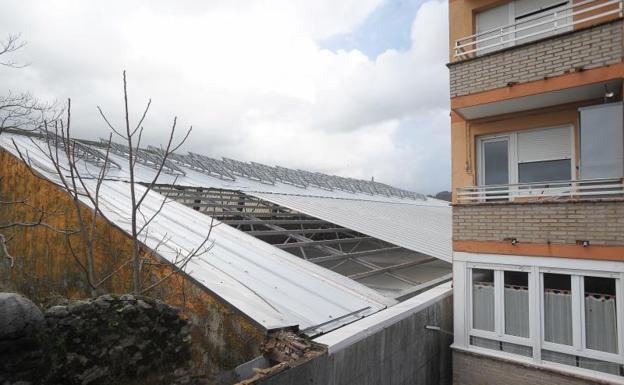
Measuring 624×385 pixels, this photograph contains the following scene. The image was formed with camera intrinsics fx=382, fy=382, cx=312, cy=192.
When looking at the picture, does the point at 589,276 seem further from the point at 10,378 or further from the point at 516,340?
the point at 10,378

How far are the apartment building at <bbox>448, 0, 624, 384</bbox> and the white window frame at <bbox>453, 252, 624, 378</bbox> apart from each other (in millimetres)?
18

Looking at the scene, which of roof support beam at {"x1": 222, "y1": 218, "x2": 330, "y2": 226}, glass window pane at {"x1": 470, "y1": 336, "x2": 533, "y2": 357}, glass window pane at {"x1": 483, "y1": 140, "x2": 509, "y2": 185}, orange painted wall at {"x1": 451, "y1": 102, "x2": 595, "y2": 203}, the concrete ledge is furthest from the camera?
roof support beam at {"x1": 222, "y1": 218, "x2": 330, "y2": 226}

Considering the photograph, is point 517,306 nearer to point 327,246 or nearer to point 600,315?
point 600,315

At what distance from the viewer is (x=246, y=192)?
45.3 ft

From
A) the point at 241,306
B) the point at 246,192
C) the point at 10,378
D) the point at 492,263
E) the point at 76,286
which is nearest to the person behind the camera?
the point at 10,378

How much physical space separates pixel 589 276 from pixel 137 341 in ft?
22.8

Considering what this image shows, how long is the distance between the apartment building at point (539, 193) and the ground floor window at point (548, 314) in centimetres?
2

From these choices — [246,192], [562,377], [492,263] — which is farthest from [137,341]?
[246,192]

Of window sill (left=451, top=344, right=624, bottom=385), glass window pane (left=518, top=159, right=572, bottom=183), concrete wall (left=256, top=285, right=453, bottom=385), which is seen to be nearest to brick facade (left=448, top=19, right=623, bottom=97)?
glass window pane (left=518, top=159, right=572, bottom=183)

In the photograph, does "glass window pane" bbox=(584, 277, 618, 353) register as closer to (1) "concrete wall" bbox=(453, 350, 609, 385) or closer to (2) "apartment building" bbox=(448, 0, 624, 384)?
(2) "apartment building" bbox=(448, 0, 624, 384)

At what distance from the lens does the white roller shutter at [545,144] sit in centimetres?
764

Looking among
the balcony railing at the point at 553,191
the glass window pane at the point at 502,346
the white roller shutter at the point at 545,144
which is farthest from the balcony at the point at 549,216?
the glass window pane at the point at 502,346

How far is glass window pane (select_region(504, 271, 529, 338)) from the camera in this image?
23.2ft

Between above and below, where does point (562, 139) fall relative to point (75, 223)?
above
